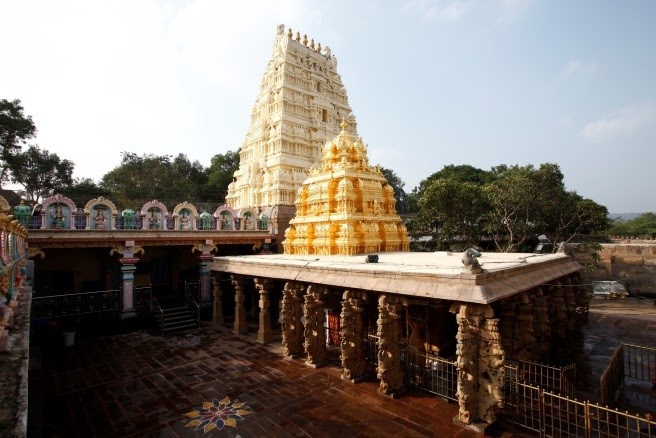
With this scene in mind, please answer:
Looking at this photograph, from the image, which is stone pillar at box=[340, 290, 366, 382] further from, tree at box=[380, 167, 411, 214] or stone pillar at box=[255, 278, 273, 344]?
tree at box=[380, 167, 411, 214]

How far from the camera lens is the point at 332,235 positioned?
14.1 m

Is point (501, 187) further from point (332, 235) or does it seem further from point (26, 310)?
point (26, 310)

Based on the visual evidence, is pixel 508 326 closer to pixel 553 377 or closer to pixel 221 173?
pixel 553 377

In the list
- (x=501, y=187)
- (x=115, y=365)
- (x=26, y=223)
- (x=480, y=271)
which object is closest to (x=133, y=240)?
(x=26, y=223)

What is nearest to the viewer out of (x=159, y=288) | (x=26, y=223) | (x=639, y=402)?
(x=639, y=402)

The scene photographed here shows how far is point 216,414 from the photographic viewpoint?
7.52 m

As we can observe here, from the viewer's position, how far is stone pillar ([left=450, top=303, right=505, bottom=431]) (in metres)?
6.52

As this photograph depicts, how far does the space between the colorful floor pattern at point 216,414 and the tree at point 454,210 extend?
19223 mm

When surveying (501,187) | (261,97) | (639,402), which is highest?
(261,97)

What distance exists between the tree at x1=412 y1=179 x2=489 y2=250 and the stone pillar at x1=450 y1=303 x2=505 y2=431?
17794 mm

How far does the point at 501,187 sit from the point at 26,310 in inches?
969

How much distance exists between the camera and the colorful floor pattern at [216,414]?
707 centimetres

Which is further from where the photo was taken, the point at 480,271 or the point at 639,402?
the point at 639,402

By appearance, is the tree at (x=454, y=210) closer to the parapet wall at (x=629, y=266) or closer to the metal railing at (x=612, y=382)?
the parapet wall at (x=629, y=266)
